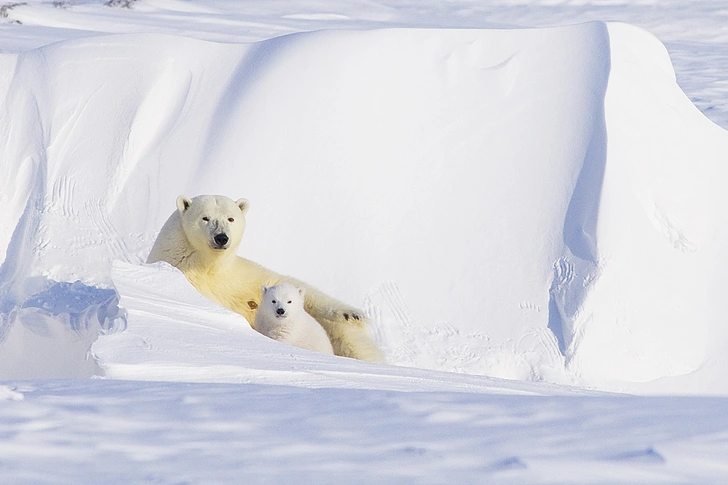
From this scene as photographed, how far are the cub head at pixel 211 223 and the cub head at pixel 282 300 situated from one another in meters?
0.36

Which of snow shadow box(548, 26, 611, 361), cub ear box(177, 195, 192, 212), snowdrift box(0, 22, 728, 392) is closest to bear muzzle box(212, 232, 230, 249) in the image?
cub ear box(177, 195, 192, 212)

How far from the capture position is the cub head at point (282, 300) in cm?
443

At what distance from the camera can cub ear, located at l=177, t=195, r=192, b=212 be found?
4809 mm

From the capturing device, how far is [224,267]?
4.95 meters

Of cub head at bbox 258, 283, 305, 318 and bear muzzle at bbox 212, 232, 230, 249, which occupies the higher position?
bear muzzle at bbox 212, 232, 230, 249

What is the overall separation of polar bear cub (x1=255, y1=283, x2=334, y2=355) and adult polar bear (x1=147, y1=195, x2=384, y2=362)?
1.11ft

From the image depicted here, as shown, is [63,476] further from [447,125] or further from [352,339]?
[447,125]

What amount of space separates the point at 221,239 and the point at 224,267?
34 centimetres

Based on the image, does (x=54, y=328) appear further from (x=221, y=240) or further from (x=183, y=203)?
(x=221, y=240)

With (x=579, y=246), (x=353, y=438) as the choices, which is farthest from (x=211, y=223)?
(x=353, y=438)

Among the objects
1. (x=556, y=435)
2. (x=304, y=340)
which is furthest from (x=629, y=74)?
(x=556, y=435)

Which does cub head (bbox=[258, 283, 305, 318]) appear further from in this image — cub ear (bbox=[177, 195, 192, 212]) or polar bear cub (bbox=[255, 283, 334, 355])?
cub ear (bbox=[177, 195, 192, 212])

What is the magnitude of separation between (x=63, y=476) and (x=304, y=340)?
3.05m

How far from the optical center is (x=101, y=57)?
7.24 meters
